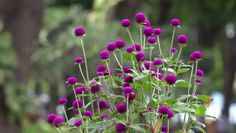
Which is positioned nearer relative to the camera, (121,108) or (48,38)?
(121,108)

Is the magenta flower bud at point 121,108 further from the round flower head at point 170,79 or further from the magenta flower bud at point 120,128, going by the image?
the round flower head at point 170,79

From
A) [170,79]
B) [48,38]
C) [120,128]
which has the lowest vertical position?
[48,38]

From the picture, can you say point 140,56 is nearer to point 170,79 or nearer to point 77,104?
point 170,79

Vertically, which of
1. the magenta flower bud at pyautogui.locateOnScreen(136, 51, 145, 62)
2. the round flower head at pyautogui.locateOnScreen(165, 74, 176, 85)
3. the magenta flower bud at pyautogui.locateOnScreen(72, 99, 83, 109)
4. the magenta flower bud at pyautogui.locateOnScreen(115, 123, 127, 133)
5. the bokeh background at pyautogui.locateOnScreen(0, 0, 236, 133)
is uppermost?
the magenta flower bud at pyautogui.locateOnScreen(136, 51, 145, 62)

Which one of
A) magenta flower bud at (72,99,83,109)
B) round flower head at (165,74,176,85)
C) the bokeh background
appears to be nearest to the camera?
round flower head at (165,74,176,85)

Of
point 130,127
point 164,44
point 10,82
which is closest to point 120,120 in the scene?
point 130,127

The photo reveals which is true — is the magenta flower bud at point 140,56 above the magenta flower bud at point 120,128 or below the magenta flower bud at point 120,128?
above

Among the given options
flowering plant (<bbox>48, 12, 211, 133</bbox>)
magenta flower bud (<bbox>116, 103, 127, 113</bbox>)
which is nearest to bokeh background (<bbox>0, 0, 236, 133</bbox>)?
flowering plant (<bbox>48, 12, 211, 133</bbox>)

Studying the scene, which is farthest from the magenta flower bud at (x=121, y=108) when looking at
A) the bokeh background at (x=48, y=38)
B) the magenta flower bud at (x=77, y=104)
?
the bokeh background at (x=48, y=38)

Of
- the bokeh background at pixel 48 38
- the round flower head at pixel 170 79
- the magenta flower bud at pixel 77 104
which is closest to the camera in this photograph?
the round flower head at pixel 170 79

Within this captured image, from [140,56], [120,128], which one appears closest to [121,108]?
[120,128]

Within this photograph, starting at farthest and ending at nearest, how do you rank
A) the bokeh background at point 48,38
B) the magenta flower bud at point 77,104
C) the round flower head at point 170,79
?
the bokeh background at point 48,38 < the magenta flower bud at point 77,104 < the round flower head at point 170,79

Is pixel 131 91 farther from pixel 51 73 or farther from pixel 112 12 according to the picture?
pixel 51 73

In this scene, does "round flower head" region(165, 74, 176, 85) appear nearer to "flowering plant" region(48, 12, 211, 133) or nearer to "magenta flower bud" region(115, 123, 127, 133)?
"flowering plant" region(48, 12, 211, 133)
